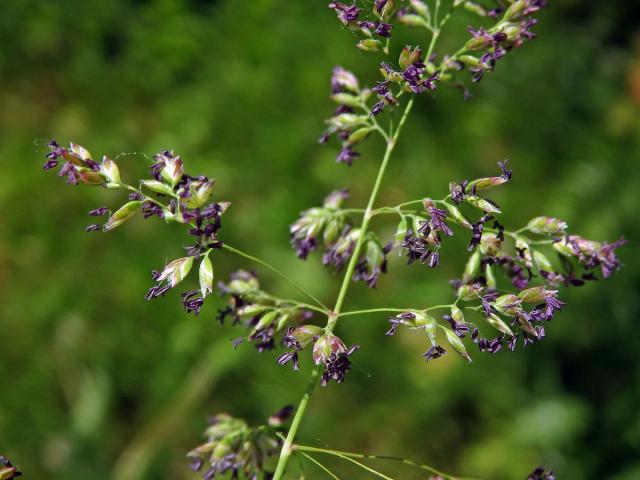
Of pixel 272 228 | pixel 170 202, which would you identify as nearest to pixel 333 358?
pixel 170 202

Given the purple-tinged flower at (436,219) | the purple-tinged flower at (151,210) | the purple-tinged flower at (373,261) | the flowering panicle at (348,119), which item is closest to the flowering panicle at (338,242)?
the purple-tinged flower at (373,261)

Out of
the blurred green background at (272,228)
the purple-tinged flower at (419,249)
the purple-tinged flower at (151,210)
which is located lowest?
the purple-tinged flower at (419,249)

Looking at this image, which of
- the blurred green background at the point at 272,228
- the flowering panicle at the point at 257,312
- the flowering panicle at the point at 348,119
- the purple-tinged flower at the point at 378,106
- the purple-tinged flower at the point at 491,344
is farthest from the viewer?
the blurred green background at the point at 272,228

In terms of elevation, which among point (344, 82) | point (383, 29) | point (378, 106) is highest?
point (344, 82)

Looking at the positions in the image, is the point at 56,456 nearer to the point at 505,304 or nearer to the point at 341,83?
the point at 341,83

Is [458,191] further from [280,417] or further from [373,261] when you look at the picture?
[280,417]

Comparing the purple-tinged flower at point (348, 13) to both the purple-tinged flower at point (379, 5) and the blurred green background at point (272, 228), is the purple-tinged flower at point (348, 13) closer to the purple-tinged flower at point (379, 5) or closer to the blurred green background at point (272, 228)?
the purple-tinged flower at point (379, 5)

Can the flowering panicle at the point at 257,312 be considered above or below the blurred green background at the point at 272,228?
below

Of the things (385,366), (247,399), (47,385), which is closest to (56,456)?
(47,385)

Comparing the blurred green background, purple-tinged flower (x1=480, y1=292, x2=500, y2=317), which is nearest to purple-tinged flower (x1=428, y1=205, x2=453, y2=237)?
purple-tinged flower (x1=480, y1=292, x2=500, y2=317)
